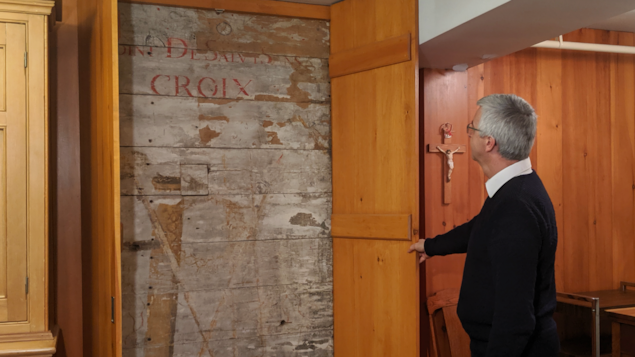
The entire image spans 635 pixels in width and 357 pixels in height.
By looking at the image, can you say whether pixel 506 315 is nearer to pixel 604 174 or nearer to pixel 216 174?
pixel 216 174

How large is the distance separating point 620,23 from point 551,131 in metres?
0.99

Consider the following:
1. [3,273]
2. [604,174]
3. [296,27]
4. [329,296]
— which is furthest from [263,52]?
[604,174]

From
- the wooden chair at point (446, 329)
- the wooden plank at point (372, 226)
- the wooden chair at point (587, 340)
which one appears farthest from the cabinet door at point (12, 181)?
the wooden chair at point (587, 340)

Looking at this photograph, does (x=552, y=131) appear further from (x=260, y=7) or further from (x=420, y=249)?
(x=260, y=7)

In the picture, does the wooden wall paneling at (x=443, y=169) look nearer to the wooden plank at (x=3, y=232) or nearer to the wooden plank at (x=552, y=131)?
the wooden plank at (x=552, y=131)

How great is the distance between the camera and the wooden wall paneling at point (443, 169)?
3742 millimetres

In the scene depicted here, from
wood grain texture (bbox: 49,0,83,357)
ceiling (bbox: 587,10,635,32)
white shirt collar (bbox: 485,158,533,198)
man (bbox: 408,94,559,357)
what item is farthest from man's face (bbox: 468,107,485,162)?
ceiling (bbox: 587,10,635,32)

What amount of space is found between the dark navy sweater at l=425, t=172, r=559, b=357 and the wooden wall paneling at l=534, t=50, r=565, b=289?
7.79 feet

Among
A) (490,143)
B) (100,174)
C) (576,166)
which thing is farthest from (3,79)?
(576,166)

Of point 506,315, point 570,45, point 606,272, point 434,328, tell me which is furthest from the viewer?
point 606,272

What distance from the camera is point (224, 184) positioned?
321cm

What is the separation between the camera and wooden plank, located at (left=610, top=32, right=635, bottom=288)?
14.2 feet

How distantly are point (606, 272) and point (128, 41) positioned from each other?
3.96 meters

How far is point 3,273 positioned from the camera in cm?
247
